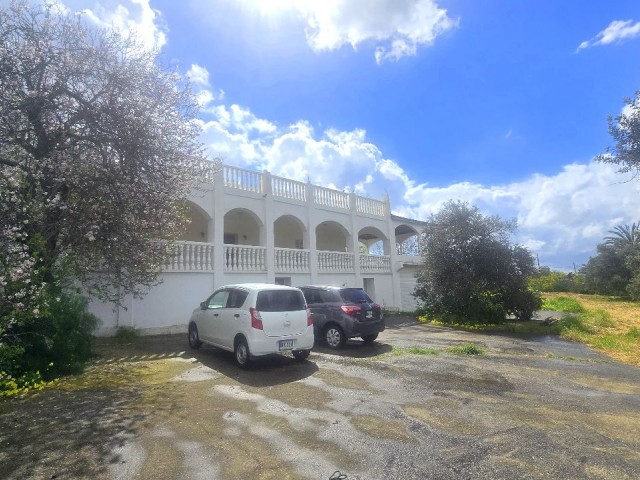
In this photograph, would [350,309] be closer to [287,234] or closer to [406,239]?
[287,234]

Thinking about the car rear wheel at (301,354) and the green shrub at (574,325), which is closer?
the car rear wheel at (301,354)

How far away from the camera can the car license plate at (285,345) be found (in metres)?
7.69

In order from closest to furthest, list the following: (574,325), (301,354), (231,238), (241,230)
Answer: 1. (301,354)
2. (574,325)
3. (231,238)
4. (241,230)

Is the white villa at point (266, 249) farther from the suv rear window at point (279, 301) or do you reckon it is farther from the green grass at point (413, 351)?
the green grass at point (413, 351)

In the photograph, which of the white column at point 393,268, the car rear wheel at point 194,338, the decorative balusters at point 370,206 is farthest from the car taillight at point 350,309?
the white column at point 393,268

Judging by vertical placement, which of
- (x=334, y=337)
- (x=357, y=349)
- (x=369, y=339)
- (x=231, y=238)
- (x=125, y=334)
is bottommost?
(x=357, y=349)

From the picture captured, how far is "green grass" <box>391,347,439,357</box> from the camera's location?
9.29 metres

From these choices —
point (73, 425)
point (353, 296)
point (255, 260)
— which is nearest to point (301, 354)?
point (353, 296)

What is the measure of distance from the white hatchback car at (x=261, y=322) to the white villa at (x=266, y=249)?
4183 mm

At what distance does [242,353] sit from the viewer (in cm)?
776

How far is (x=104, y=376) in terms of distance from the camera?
23.3 ft

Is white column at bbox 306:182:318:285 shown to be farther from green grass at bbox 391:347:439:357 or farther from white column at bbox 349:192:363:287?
green grass at bbox 391:347:439:357

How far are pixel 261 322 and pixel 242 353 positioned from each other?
2.80 feet

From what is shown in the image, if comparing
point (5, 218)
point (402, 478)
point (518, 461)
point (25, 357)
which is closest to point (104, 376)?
point (25, 357)
